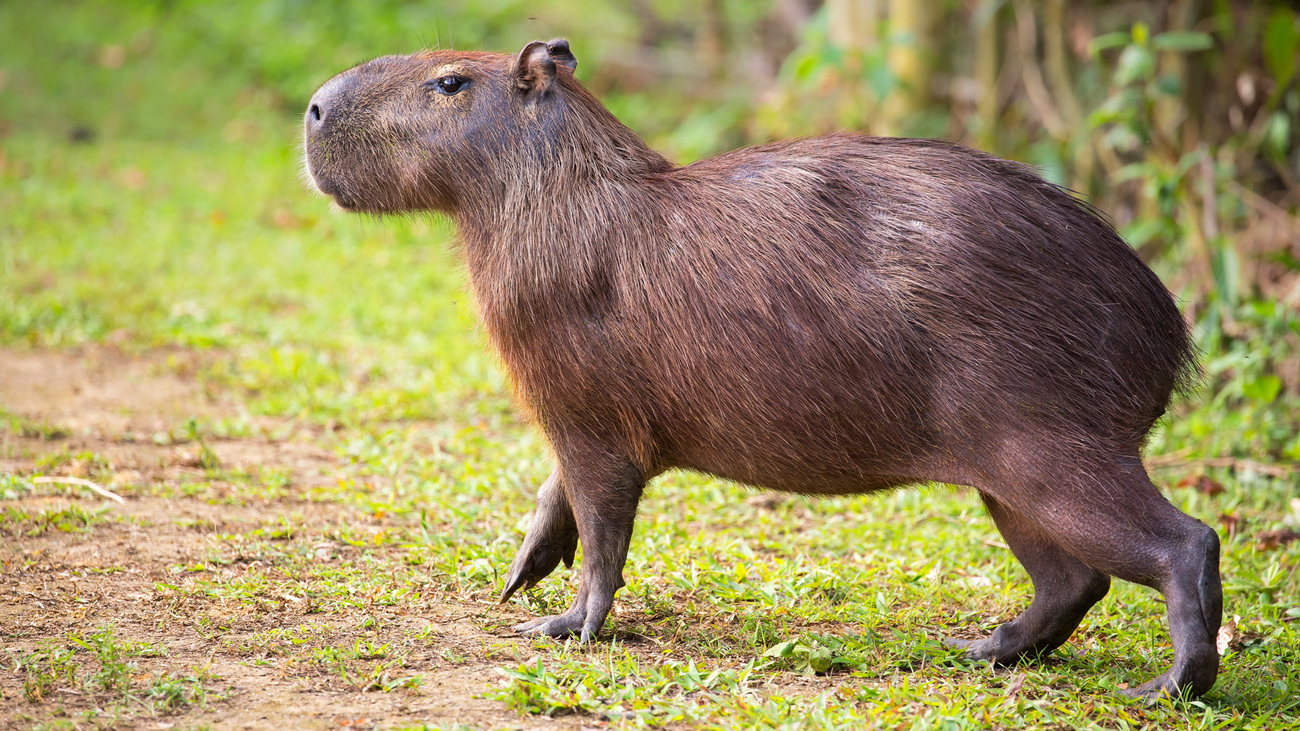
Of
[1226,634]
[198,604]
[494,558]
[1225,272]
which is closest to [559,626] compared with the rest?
[494,558]

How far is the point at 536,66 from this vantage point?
3.50 meters

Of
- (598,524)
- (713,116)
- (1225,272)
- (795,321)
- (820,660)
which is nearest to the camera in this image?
(795,321)

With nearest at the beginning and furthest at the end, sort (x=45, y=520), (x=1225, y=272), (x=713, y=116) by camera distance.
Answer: (x=45, y=520) → (x=1225, y=272) → (x=713, y=116)

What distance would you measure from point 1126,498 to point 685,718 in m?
1.24

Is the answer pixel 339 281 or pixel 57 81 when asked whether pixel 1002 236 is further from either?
pixel 57 81

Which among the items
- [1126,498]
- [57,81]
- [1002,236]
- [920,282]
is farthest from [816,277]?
[57,81]

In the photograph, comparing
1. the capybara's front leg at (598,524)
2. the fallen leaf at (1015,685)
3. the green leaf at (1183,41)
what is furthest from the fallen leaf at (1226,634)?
the green leaf at (1183,41)

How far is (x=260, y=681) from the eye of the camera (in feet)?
9.86

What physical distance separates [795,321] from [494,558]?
141 centimetres

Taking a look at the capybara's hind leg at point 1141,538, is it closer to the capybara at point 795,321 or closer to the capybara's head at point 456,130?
the capybara at point 795,321

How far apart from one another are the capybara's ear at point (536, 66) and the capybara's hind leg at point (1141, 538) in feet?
5.79

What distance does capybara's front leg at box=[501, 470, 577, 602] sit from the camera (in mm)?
3646

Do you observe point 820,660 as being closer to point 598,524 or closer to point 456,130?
point 598,524

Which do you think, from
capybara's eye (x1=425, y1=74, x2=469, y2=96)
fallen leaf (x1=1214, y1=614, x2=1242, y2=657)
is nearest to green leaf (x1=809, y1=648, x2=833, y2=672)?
fallen leaf (x1=1214, y1=614, x2=1242, y2=657)
